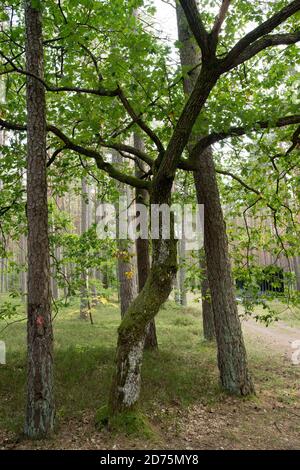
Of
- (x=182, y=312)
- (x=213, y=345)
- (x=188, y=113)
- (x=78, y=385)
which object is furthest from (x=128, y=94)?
(x=182, y=312)

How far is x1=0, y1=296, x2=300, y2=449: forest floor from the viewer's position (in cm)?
602

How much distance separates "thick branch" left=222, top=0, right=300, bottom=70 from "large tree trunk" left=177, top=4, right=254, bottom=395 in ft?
10.8

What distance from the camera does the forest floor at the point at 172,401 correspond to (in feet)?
19.8

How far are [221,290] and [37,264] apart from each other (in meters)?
4.28

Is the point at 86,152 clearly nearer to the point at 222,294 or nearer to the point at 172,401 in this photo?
the point at 222,294

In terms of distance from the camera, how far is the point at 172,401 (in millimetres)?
7730

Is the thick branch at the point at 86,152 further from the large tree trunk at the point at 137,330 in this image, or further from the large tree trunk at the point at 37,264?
the large tree trunk at the point at 137,330

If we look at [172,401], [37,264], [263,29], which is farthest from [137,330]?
[263,29]

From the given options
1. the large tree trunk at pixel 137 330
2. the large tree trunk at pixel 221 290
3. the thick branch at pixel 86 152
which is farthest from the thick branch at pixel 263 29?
the large tree trunk at pixel 221 290

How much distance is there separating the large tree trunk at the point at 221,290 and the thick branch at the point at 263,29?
330 centimetres
